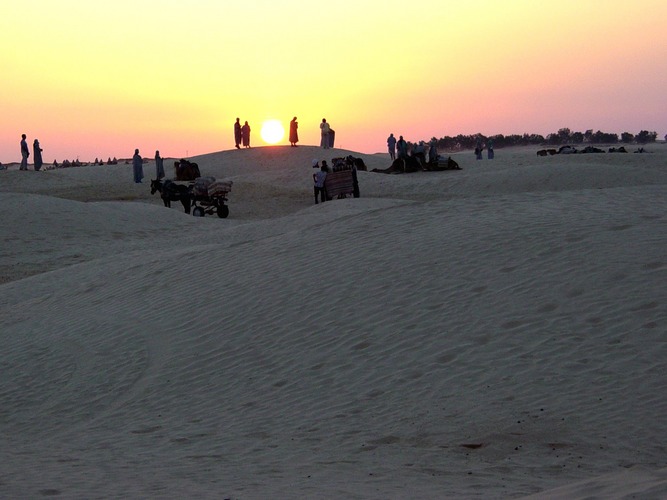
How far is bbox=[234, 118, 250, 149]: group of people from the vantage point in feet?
166

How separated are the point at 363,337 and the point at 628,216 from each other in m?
4.64

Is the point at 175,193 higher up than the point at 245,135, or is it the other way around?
the point at 245,135

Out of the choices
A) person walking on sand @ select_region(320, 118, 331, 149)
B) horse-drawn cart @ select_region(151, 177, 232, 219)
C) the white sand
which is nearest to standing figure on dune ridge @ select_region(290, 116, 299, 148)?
person walking on sand @ select_region(320, 118, 331, 149)

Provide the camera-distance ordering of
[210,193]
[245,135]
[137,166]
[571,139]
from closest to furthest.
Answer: [210,193] → [137,166] → [245,135] → [571,139]

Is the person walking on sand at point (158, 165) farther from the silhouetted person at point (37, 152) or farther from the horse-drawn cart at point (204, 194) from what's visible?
the horse-drawn cart at point (204, 194)

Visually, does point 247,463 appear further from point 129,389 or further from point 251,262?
point 251,262

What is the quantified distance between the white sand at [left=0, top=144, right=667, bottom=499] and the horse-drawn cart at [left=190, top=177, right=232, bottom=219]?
12.9m

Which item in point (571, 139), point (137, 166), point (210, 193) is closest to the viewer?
point (210, 193)

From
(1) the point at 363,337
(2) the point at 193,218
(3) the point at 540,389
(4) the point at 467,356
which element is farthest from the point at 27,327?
(2) the point at 193,218

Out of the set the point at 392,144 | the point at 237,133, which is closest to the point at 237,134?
the point at 237,133

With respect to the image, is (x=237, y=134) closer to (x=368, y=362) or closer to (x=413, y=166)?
(x=413, y=166)

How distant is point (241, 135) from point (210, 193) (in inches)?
888

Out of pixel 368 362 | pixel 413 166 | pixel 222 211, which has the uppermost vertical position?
pixel 413 166

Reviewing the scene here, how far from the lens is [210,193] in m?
29.7
